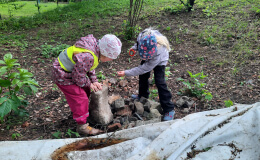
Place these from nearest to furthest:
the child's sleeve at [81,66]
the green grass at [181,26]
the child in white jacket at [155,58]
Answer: the child's sleeve at [81,66] → the child in white jacket at [155,58] → the green grass at [181,26]

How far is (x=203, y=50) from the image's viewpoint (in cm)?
535

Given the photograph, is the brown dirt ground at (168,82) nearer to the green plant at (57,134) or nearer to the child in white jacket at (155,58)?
the green plant at (57,134)

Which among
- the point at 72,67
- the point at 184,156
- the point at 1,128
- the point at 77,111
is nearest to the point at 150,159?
the point at 184,156

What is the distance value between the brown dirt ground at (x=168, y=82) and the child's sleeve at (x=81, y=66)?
848 mm

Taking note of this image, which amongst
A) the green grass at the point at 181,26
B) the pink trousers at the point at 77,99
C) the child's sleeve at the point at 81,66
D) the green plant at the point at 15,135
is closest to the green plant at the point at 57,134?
the pink trousers at the point at 77,99

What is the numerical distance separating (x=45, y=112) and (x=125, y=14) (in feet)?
20.3

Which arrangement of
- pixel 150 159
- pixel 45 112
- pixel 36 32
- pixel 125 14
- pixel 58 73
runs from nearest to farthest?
pixel 150 159 < pixel 58 73 < pixel 45 112 < pixel 36 32 < pixel 125 14

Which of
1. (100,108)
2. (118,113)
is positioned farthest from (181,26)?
(100,108)

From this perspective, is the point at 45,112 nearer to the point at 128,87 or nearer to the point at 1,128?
the point at 1,128

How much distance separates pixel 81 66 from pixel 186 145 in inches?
54.5

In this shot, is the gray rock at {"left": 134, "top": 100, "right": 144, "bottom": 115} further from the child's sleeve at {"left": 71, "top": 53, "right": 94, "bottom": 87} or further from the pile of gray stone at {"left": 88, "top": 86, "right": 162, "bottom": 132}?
the child's sleeve at {"left": 71, "top": 53, "right": 94, "bottom": 87}

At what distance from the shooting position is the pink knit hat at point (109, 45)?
2.30m

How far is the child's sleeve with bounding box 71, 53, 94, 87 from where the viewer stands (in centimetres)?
223

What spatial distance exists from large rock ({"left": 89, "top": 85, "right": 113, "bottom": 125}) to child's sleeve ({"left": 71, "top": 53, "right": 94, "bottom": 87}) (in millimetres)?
516
